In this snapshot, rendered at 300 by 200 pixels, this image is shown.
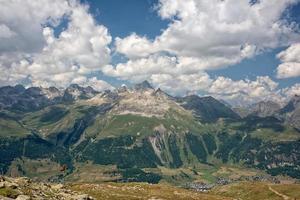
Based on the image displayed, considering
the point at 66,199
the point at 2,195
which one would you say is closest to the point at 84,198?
the point at 66,199

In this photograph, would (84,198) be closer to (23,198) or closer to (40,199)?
(40,199)

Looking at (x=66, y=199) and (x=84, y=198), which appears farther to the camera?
(x=84, y=198)

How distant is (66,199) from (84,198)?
8302mm

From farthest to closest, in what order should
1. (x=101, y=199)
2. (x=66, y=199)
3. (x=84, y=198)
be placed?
(x=101, y=199) < (x=84, y=198) < (x=66, y=199)

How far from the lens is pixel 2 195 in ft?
278

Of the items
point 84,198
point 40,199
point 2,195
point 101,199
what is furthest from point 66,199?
point 101,199

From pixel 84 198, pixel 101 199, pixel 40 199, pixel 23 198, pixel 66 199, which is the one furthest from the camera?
pixel 101 199

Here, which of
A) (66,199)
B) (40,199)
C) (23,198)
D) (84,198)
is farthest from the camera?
(84,198)

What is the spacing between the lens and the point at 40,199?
3531 inches

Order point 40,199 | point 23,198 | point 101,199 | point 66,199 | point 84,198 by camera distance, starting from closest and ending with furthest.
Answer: point 23,198
point 40,199
point 66,199
point 84,198
point 101,199

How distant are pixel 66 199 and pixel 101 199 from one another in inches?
3644

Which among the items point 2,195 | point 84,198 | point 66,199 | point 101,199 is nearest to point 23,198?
point 2,195

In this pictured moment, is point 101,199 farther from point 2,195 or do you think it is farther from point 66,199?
point 2,195

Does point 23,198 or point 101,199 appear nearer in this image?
point 23,198
